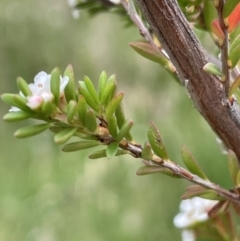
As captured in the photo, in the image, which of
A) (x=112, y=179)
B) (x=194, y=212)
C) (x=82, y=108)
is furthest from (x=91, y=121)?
(x=112, y=179)

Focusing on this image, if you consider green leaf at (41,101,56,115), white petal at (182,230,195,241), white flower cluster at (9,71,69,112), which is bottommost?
white petal at (182,230,195,241)

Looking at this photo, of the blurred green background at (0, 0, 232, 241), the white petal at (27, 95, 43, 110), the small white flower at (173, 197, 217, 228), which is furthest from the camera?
the blurred green background at (0, 0, 232, 241)

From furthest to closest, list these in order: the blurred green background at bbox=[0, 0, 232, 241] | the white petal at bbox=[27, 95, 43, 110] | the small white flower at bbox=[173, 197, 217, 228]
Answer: the blurred green background at bbox=[0, 0, 232, 241] → the small white flower at bbox=[173, 197, 217, 228] → the white petal at bbox=[27, 95, 43, 110]

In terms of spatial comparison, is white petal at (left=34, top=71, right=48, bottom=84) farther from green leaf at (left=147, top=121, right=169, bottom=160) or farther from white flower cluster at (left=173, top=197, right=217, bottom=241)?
white flower cluster at (left=173, top=197, right=217, bottom=241)

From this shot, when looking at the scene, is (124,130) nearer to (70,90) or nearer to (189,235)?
(70,90)

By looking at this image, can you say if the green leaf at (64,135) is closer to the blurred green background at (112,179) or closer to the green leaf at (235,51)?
the green leaf at (235,51)

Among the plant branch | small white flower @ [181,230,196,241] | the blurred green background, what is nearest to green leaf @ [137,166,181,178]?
the plant branch

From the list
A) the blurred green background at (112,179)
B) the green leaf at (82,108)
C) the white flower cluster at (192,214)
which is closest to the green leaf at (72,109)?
the green leaf at (82,108)
